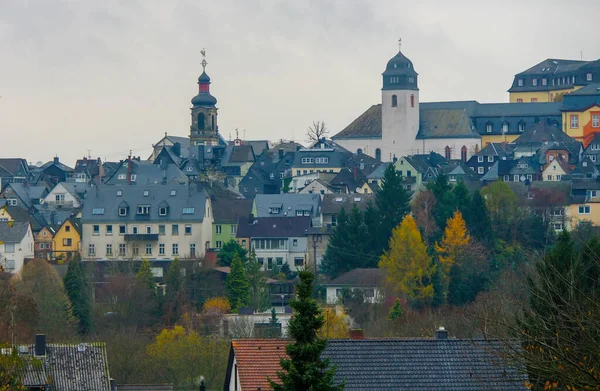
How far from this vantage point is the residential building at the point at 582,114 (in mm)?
136375

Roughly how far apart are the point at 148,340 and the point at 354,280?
57.5 ft

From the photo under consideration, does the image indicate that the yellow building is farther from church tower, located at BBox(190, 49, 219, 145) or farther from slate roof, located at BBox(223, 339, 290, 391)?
slate roof, located at BBox(223, 339, 290, 391)

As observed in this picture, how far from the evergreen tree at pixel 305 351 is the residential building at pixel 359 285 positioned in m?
54.1

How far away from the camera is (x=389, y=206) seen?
304 ft

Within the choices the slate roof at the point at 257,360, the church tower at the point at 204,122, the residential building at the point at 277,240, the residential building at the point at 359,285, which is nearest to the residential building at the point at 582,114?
the church tower at the point at 204,122

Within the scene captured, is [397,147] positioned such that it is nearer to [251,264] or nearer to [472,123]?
[472,123]

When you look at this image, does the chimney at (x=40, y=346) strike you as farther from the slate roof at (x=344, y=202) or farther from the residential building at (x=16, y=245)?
the slate roof at (x=344, y=202)

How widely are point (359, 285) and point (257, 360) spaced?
5067 centimetres

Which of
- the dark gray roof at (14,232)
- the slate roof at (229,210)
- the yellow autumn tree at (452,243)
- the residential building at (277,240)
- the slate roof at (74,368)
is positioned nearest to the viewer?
the slate roof at (74,368)

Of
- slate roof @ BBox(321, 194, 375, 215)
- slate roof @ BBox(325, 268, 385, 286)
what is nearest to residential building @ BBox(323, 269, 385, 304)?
slate roof @ BBox(325, 268, 385, 286)

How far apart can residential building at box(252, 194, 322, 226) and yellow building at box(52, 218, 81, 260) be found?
998 centimetres

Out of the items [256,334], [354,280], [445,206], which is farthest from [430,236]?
[256,334]

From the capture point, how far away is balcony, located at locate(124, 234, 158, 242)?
3969 inches

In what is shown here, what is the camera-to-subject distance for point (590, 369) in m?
20.5
